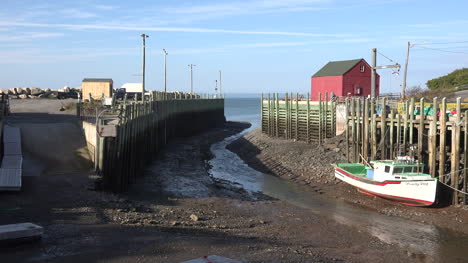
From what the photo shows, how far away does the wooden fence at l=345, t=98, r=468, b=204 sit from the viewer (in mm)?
21672

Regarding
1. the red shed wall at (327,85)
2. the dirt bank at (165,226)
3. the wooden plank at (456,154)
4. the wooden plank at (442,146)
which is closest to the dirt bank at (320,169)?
the wooden plank at (456,154)

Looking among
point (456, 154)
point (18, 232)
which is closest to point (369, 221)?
point (456, 154)

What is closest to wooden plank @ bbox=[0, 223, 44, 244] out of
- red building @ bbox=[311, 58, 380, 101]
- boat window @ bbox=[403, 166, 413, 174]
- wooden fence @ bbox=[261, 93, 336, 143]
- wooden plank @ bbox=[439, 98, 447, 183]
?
boat window @ bbox=[403, 166, 413, 174]

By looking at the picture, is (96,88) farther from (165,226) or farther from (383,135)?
(165,226)

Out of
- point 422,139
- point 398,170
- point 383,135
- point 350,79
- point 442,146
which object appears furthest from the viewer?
point 350,79

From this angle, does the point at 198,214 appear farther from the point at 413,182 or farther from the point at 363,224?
the point at 413,182

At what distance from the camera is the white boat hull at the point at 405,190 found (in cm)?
2119

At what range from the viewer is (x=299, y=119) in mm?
39531

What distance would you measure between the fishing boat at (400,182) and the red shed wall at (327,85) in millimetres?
24312

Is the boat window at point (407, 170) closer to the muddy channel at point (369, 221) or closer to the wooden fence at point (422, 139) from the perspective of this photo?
the wooden fence at point (422, 139)

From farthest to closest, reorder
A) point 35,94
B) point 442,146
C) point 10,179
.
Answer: point 35,94 < point 442,146 < point 10,179

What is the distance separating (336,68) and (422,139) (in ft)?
91.4

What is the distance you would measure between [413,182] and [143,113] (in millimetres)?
16591

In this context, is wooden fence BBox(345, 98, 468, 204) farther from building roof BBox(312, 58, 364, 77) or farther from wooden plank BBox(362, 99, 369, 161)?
building roof BBox(312, 58, 364, 77)
